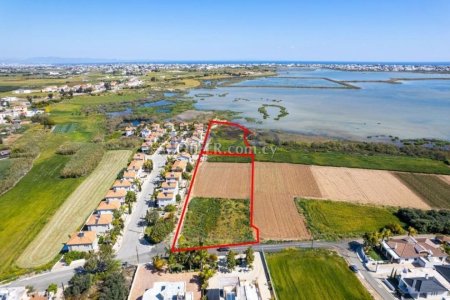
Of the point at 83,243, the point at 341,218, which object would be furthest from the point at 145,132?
the point at 341,218

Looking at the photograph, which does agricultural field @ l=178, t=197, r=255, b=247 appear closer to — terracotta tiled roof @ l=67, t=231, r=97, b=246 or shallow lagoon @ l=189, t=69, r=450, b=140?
terracotta tiled roof @ l=67, t=231, r=97, b=246

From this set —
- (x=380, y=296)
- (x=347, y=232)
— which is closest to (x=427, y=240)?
(x=347, y=232)

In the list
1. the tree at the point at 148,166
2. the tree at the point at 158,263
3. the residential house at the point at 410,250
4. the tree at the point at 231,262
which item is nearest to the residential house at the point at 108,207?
the tree at the point at 158,263

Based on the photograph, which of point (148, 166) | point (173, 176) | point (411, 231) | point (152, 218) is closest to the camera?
point (411, 231)

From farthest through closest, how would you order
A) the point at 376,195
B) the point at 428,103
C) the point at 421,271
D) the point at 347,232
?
the point at 428,103
the point at 376,195
the point at 347,232
the point at 421,271

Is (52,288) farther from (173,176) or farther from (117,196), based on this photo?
(173,176)

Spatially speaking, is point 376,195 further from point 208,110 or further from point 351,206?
point 208,110
